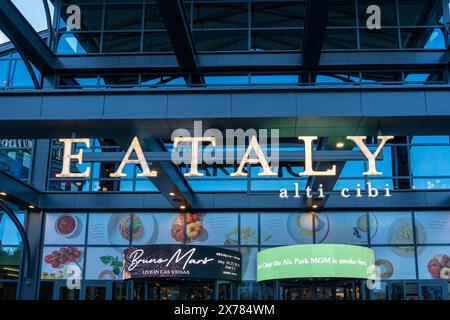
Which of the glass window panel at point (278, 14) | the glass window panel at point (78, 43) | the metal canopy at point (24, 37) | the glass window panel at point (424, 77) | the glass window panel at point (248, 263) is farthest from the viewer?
the glass window panel at point (248, 263)

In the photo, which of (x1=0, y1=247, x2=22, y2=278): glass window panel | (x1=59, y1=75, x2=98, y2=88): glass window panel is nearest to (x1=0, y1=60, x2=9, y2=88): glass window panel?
(x1=59, y1=75, x2=98, y2=88): glass window panel

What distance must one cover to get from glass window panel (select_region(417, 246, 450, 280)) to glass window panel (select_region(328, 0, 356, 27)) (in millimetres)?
7774

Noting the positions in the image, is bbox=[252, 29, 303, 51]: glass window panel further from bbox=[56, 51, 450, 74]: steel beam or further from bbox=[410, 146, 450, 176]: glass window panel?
bbox=[410, 146, 450, 176]: glass window panel

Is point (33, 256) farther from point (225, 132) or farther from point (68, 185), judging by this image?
point (225, 132)

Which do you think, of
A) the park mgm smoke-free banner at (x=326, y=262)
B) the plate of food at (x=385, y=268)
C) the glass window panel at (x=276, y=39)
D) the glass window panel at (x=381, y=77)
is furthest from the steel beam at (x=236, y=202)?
the glass window panel at (x=276, y=39)

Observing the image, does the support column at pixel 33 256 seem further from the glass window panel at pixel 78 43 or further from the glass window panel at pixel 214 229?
the glass window panel at pixel 78 43

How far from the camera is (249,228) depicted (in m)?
17.8

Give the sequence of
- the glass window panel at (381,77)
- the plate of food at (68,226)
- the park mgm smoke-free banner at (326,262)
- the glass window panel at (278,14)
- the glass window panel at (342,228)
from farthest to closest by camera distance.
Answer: the plate of food at (68,226)
the glass window panel at (342,228)
the glass window panel at (278,14)
the glass window panel at (381,77)
the park mgm smoke-free banner at (326,262)

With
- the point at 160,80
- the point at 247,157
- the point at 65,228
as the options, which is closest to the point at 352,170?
the point at 160,80

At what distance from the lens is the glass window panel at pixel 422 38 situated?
1445 cm

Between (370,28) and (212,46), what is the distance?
4.47 metres

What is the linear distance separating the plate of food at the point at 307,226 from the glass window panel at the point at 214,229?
1.93 m

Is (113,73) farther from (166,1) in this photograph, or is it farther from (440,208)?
(440,208)
